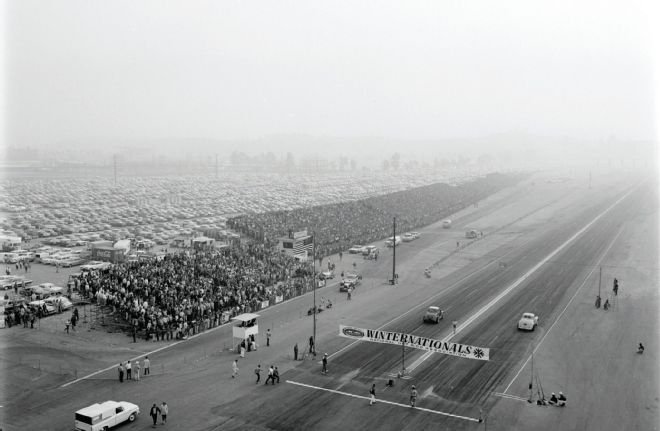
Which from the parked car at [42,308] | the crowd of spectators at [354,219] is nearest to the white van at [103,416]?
the parked car at [42,308]

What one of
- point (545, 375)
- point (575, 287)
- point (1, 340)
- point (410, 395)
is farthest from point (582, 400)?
point (1, 340)

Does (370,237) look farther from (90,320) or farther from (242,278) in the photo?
(90,320)

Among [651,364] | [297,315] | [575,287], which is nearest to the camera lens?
[651,364]

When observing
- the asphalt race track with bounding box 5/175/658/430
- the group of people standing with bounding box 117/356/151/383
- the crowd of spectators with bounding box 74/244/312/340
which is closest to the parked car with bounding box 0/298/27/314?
the crowd of spectators with bounding box 74/244/312/340

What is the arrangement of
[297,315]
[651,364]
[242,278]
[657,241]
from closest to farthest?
[651,364] < [297,315] < [242,278] < [657,241]

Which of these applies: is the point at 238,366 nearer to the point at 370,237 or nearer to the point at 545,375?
the point at 545,375

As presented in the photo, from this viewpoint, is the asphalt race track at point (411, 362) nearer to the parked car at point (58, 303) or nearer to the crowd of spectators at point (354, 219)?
the crowd of spectators at point (354, 219)

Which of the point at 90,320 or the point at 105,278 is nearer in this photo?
the point at 90,320
